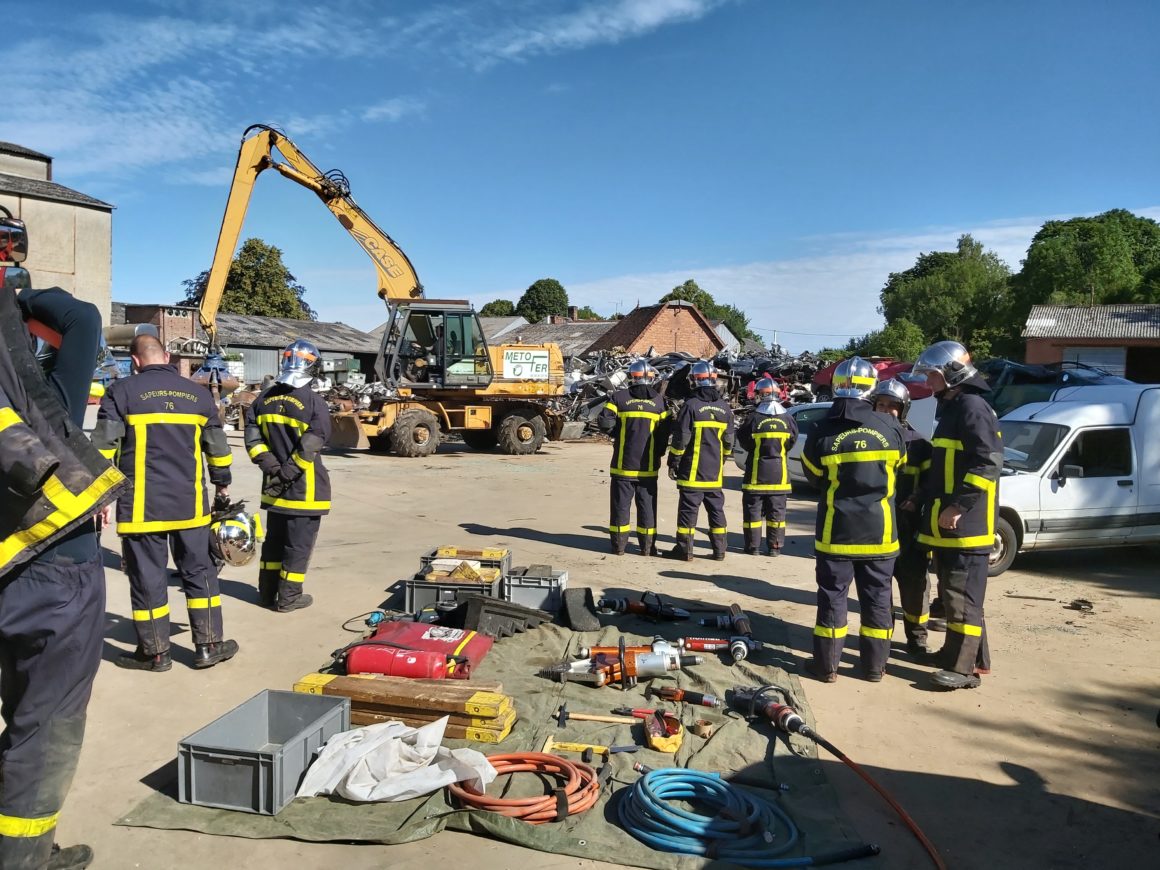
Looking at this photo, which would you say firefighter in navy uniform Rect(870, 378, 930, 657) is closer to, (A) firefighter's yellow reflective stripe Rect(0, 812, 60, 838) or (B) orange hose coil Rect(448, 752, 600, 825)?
(B) orange hose coil Rect(448, 752, 600, 825)

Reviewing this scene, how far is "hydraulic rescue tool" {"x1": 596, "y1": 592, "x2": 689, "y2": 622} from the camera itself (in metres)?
6.55

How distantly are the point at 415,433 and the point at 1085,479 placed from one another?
12.6m

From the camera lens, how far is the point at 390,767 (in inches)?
149

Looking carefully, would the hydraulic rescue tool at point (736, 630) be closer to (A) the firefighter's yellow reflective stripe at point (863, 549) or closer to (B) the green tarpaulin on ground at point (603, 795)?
(B) the green tarpaulin on ground at point (603, 795)

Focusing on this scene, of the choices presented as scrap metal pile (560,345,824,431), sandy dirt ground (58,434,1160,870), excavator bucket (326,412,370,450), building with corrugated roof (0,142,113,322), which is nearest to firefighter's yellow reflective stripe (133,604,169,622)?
sandy dirt ground (58,434,1160,870)

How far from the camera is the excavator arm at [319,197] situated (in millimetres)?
16703

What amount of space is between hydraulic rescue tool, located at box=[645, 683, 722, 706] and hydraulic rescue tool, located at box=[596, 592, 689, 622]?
58.8 inches

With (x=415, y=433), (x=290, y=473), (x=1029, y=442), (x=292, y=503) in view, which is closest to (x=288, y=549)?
(x=292, y=503)

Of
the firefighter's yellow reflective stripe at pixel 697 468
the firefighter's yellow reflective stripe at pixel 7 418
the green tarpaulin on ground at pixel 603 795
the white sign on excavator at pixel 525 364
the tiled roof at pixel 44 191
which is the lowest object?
the green tarpaulin on ground at pixel 603 795

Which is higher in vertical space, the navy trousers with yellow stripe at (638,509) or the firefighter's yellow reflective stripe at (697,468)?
the firefighter's yellow reflective stripe at (697,468)

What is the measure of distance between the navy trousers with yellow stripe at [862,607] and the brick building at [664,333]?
35.7 metres

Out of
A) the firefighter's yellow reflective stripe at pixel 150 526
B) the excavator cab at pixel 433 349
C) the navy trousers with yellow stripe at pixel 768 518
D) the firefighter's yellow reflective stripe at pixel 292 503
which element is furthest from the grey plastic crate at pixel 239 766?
the excavator cab at pixel 433 349

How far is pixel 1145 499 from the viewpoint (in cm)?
836

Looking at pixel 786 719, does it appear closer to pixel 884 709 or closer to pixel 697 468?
pixel 884 709
